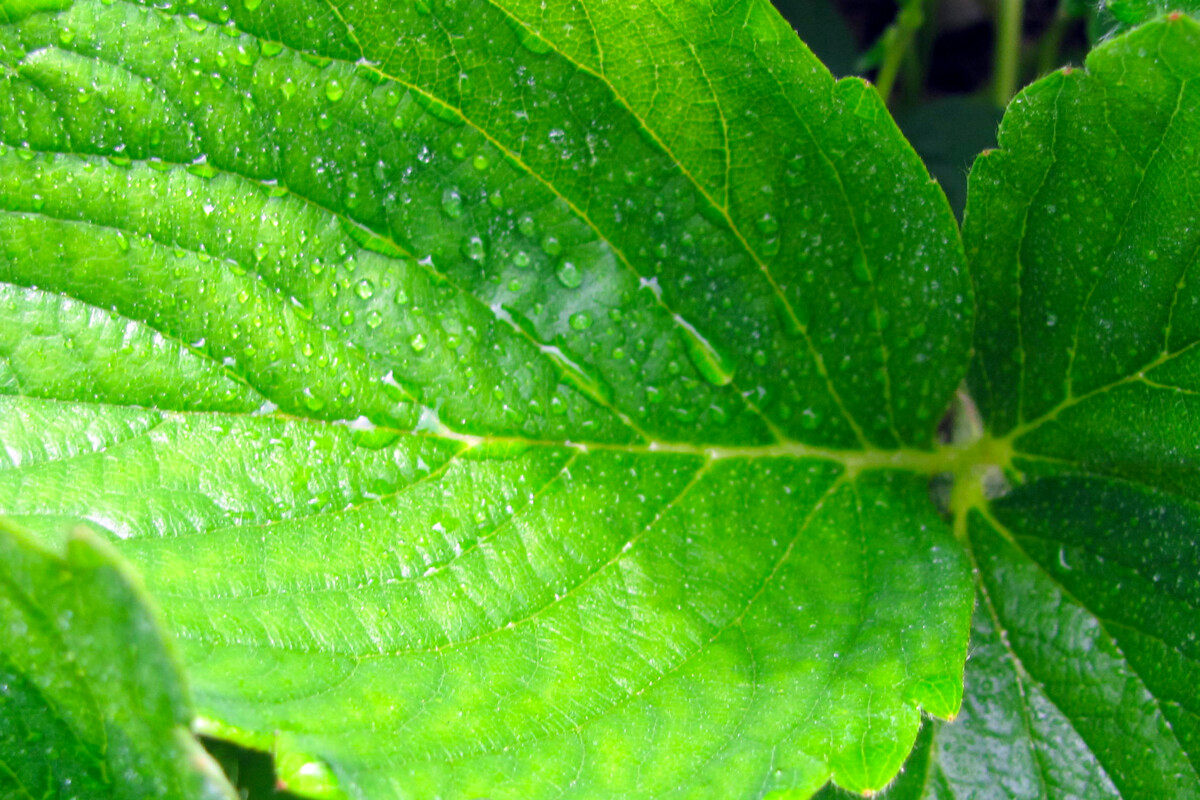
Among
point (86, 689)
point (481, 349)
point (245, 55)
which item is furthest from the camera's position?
point (481, 349)

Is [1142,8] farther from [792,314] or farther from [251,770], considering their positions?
[251,770]

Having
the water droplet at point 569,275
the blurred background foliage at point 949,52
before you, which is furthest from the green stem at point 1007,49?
the water droplet at point 569,275

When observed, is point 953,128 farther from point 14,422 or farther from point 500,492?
point 14,422

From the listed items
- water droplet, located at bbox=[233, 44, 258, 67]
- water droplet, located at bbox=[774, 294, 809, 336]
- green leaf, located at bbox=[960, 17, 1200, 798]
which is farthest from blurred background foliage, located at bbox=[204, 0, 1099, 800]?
water droplet, located at bbox=[233, 44, 258, 67]

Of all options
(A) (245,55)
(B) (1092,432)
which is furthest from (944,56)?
(A) (245,55)

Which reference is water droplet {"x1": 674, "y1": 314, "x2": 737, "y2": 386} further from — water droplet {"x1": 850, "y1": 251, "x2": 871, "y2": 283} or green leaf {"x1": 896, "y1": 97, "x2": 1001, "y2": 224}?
green leaf {"x1": 896, "y1": 97, "x2": 1001, "y2": 224}

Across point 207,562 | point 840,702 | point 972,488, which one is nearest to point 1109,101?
point 972,488
